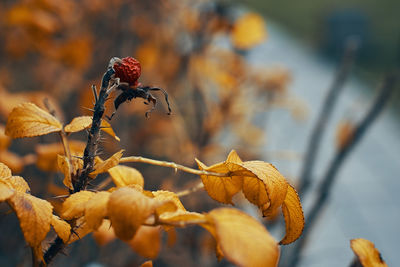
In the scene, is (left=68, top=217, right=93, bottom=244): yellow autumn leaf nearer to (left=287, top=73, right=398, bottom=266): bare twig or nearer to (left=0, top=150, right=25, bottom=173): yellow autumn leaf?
(left=0, top=150, right=25, bottom=173): yellow autumn leaf

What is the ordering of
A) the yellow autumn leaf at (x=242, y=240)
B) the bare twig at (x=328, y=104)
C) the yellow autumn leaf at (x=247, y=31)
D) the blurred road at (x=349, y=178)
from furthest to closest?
the blurred road at (x=349, y=178)
the yellow autumn leaf at (x=247, y=31)
the bare twig at (x=328, y=104)
the yellow autumn leaf at (x=242, y=240)

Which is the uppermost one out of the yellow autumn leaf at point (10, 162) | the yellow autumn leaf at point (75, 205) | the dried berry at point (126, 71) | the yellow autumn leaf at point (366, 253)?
the dried berry at point (126, 71)

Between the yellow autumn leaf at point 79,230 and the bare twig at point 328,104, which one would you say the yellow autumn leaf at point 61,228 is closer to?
the yellow autumn leaf at point 79,230

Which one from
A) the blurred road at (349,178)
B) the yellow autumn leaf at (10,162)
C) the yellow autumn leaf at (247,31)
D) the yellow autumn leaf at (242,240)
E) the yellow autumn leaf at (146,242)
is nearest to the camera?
the yellow autumn leaf at (242,240)

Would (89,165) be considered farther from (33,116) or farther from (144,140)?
(144,140)

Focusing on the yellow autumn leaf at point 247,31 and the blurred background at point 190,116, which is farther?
the yellow autumn leaf at point 247,31

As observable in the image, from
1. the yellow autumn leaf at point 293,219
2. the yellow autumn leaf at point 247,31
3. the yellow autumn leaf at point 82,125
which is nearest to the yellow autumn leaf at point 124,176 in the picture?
the yellow autumn leaf at point 82,125
